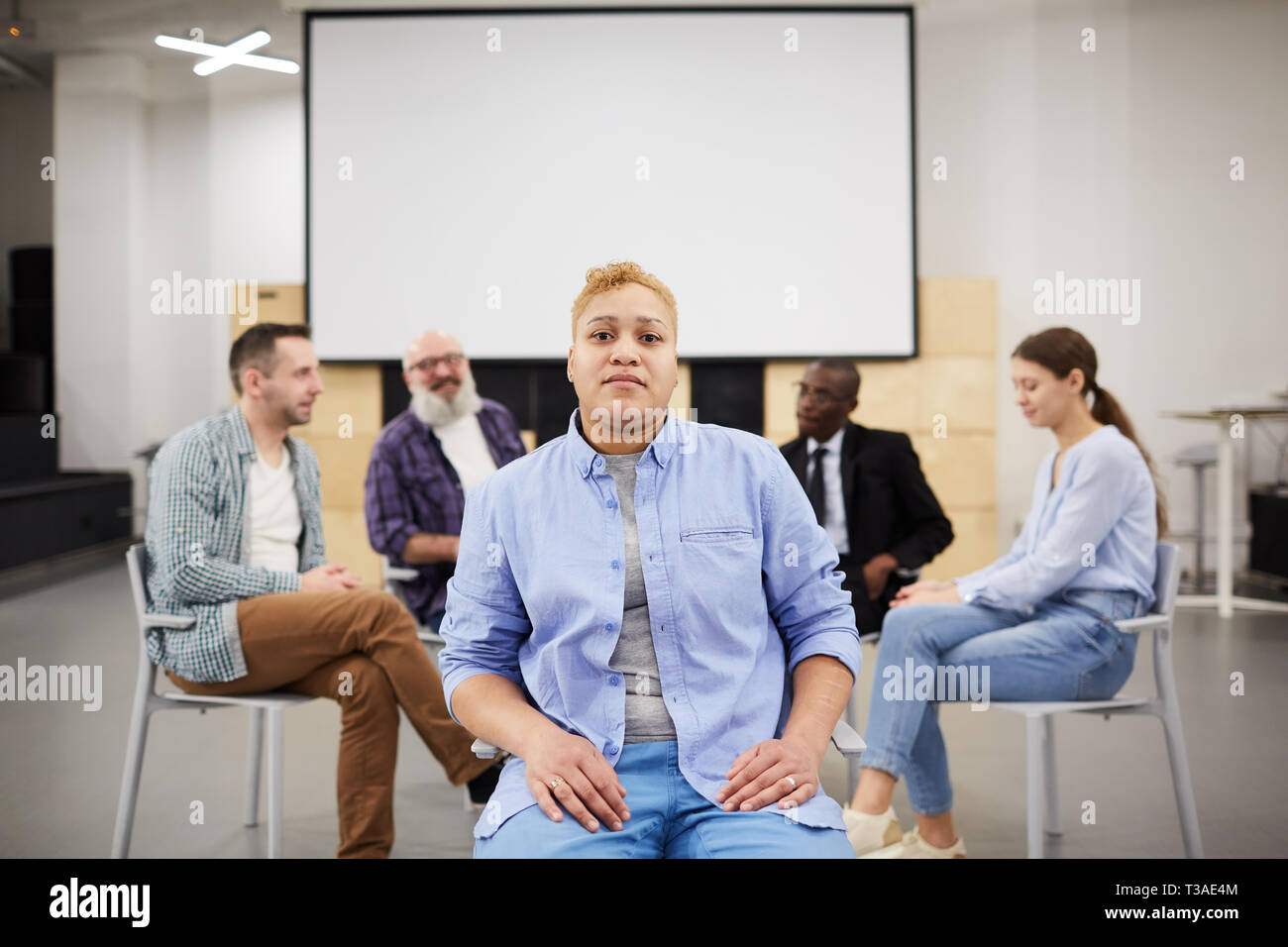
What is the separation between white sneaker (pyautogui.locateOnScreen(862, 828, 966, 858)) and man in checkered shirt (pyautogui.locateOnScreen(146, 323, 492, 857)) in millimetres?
921

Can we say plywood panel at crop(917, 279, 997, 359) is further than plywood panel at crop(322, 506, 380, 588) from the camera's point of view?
Yes

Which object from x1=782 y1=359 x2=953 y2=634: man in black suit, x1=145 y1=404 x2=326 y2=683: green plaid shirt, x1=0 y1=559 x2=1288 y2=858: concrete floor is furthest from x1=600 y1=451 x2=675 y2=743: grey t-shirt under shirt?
x1=782 y1=359 x2=953 y2=634: man in black suit

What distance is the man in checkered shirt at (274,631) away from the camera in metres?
2.03

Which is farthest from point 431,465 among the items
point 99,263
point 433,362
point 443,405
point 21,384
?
point 99,263

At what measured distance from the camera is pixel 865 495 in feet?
8.76

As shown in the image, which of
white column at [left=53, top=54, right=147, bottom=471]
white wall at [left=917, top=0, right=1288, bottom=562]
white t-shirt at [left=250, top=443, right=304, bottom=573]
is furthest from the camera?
white column at [left=53, top=54, right=147, bottom=471]

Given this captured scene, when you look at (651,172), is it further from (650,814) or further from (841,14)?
(650,814)

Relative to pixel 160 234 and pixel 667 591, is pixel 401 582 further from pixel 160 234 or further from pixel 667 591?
pixel 160 234

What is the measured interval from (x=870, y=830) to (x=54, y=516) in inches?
160

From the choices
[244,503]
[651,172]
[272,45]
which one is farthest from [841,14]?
[244,503]

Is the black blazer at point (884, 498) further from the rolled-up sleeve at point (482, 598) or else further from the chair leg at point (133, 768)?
the chair leg at point (133, 768)

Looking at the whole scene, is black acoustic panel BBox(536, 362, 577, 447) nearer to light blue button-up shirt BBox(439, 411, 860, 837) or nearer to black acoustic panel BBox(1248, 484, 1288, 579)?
black acoustic panel BBox(1248, 484, 1288, 579)

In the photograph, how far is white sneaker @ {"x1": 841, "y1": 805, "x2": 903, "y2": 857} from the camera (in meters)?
2.04
